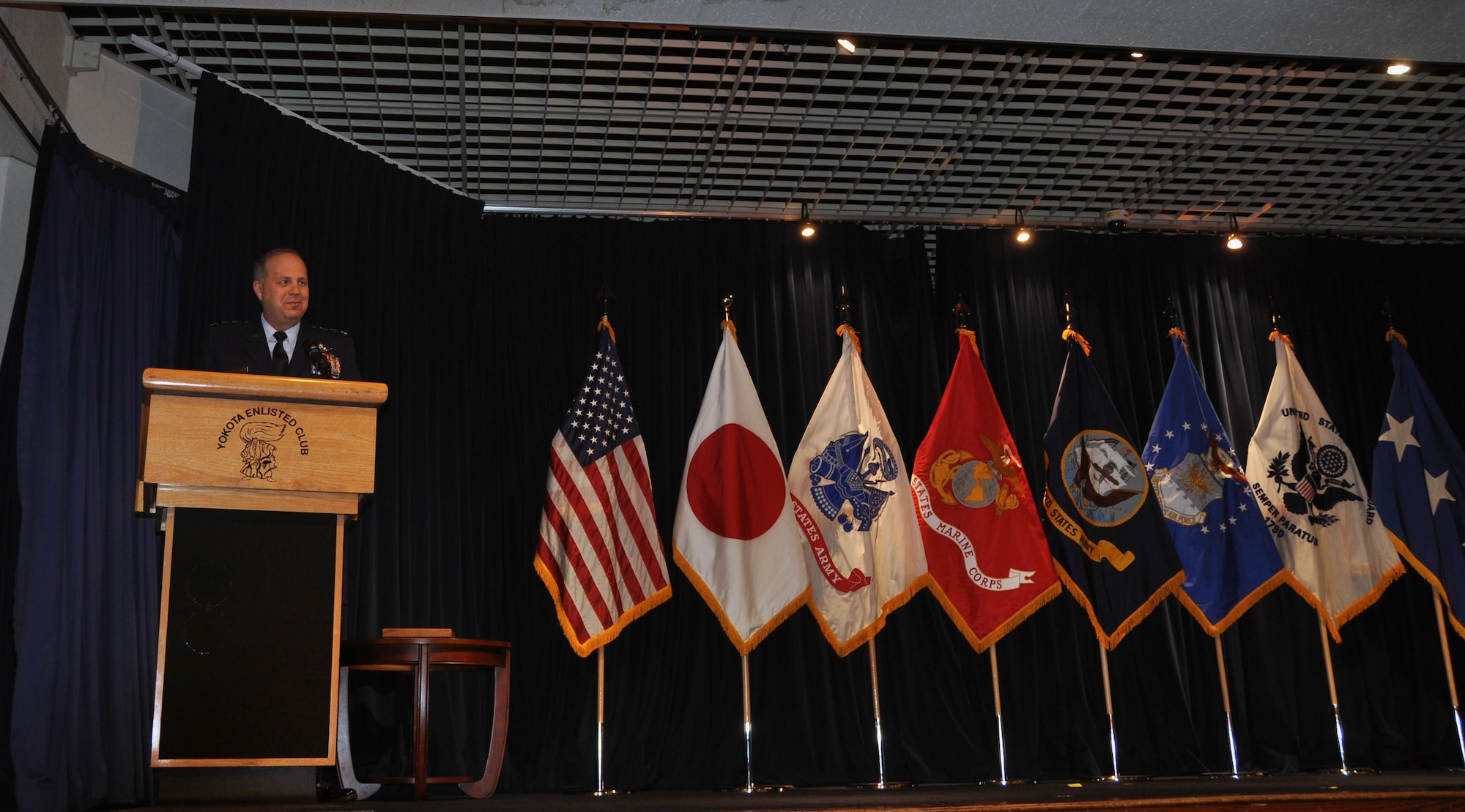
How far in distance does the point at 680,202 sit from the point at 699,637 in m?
2.50

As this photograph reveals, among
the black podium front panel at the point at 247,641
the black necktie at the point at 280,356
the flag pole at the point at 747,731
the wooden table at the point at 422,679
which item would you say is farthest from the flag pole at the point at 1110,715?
the black necktie at the point at 280,356

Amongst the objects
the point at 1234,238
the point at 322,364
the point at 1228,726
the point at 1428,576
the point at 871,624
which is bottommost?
the point at 1228,726

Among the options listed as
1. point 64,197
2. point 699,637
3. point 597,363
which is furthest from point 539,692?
point 64,197

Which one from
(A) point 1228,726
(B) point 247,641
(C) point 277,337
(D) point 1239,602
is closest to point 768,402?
(D) point 1239,602

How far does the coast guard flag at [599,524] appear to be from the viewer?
17.8 feet

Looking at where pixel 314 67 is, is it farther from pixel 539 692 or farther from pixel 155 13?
pixel 539 692

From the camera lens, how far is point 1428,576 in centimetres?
616

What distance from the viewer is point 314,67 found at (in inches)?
205

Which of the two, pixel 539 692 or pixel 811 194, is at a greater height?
pixel 811 194

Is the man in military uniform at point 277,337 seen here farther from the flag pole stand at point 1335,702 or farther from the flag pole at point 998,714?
the flag pole stand at point 1335,702

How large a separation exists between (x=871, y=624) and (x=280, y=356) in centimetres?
312

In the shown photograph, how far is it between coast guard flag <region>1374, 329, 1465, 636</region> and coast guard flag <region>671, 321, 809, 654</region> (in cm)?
341

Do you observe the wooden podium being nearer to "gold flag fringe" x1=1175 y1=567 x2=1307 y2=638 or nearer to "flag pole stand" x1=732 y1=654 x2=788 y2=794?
"flag pole stand" x1=732 y1=654 x2=788 y2=794

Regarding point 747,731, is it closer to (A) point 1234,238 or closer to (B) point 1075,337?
(B) point 1075,337
